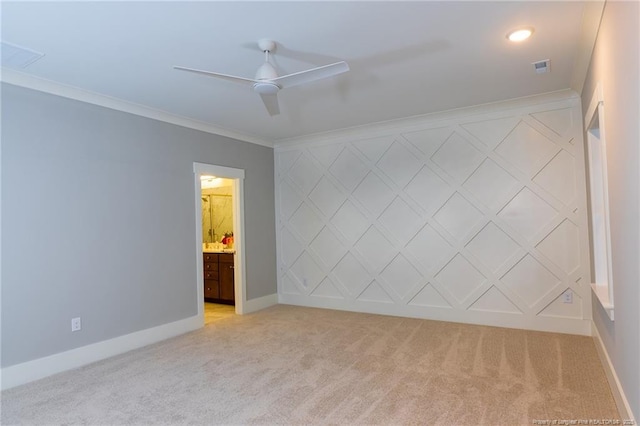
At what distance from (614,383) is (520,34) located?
2494mm

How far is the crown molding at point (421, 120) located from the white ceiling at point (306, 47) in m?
0.18

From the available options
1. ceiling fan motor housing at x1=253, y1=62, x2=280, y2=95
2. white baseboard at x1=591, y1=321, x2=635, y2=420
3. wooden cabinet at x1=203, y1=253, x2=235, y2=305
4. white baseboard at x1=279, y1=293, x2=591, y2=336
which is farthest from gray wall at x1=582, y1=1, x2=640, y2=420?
wooden cabinet at x1=203, y1=253, x2=235, y2=305

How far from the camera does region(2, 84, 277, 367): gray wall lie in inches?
122

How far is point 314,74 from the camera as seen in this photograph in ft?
8.39

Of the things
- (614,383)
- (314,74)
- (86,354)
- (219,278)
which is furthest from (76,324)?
(614,383)

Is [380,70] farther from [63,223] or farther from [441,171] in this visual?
[63,223]

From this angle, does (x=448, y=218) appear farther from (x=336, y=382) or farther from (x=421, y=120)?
(x=336, y=382)

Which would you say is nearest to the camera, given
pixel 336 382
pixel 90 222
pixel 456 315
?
pixel 336 382

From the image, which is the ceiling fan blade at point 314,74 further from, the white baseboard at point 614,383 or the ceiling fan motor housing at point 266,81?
the white baseboard at point 614,383

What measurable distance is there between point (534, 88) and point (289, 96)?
8.23 ft

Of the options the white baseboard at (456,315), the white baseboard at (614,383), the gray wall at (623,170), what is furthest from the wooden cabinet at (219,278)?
the gray wall at (623,170)

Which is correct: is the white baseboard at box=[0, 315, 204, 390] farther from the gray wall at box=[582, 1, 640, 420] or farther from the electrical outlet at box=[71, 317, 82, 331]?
the gray wall at box=[582, 1, 640, 420]

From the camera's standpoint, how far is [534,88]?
381cm

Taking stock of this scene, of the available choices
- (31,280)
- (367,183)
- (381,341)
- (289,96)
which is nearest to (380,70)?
(289,96)
